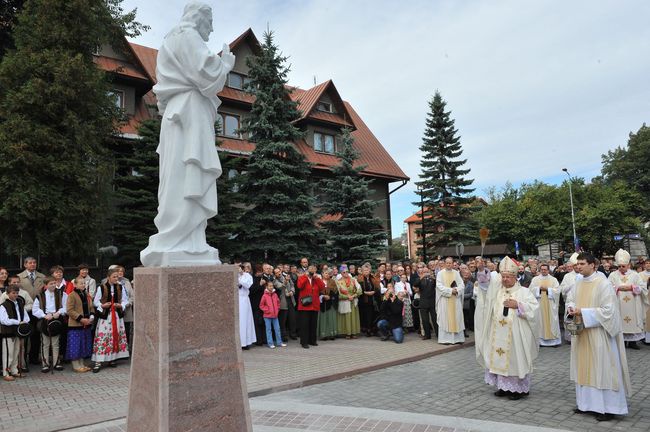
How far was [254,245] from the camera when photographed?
57.3 feet

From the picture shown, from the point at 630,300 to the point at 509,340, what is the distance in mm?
5913

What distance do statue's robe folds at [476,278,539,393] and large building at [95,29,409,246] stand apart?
42.1 feet

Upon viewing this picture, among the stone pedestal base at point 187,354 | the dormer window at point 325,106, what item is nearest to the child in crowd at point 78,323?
the stone pedestal base at point 187,354

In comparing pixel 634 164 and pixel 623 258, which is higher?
pixel 634 164

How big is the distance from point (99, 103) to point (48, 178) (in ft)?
9.50

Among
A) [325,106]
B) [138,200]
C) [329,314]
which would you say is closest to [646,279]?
[329,314]

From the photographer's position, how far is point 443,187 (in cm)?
3200

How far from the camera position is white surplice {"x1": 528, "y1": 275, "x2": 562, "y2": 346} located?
11398 mm

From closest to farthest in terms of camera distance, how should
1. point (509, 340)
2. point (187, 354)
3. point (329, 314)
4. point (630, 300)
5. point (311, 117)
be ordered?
point (187, 354) < point (509, 340) < point (630, 300) < point (329, 314) < point (311, 117)

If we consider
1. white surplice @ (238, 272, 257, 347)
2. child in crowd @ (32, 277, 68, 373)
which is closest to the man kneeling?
white surplice @ (238, 272, 257, 347)

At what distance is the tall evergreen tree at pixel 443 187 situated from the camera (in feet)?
→ 100

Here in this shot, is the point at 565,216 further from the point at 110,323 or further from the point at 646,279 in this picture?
the point at 110,323

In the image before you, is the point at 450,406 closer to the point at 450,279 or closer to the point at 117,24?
the point at 450,279

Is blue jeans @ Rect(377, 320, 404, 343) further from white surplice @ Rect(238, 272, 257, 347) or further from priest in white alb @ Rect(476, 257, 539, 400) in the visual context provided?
priest in white alb @ Rect(476, 257, 539, 400)
